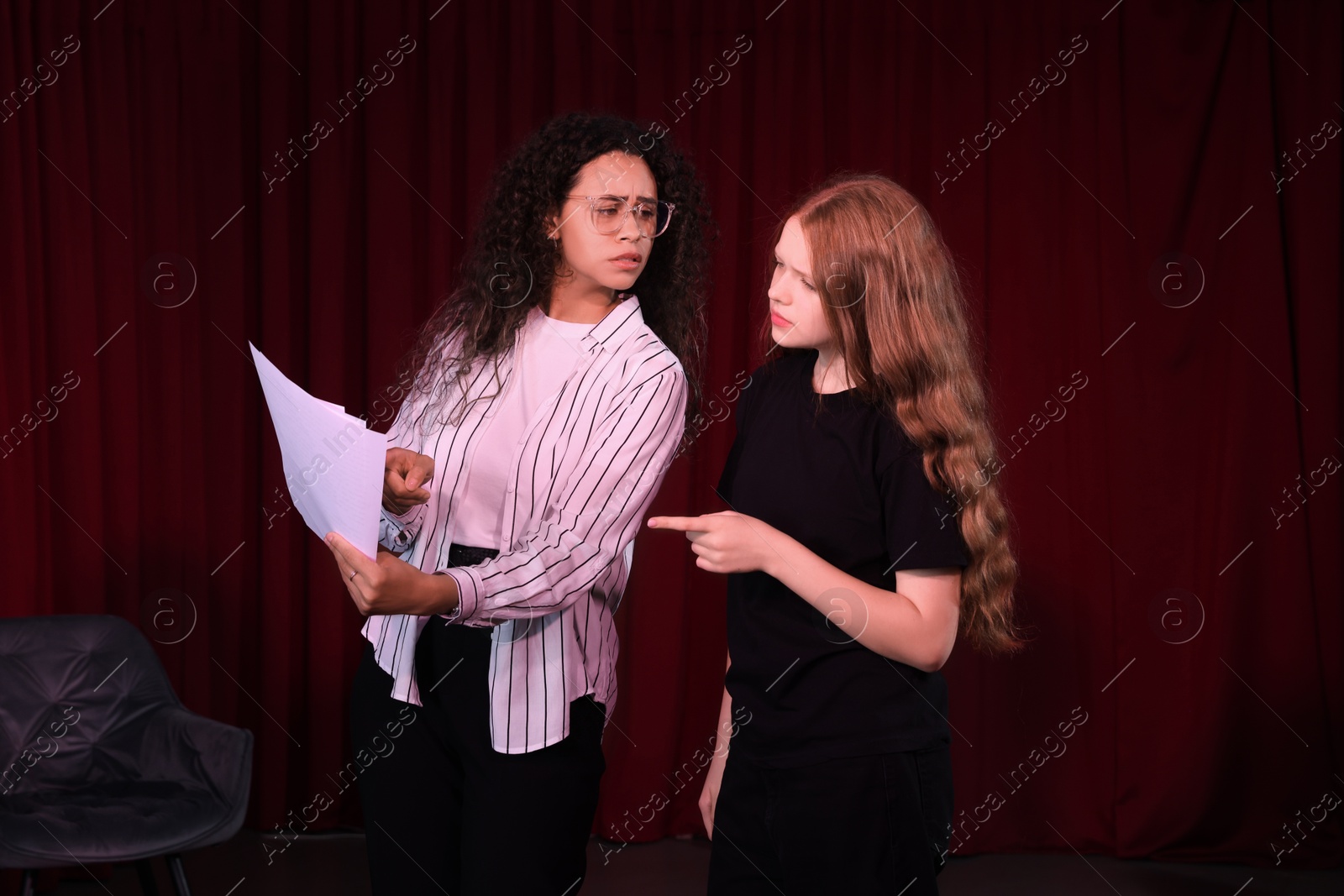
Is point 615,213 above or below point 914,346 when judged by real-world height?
above

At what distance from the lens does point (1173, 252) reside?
3094 mm

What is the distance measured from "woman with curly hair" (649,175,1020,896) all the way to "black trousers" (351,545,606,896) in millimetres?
220

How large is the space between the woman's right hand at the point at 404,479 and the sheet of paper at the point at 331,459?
13 centimetres

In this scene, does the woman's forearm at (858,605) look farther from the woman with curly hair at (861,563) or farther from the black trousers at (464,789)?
the black trousers at (464,789)

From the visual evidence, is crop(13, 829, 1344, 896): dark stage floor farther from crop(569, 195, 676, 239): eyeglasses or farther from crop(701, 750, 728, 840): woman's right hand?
crop(569, 195, 676, 239): eyeglasses

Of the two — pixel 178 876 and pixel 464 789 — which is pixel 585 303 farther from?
pixel 178 876

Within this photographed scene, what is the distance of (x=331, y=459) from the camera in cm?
120

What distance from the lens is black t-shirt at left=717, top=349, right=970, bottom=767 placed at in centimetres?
125

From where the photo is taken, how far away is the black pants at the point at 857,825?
1.24 m

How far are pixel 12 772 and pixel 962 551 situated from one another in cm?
224

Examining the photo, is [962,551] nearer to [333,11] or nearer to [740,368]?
[740,368]

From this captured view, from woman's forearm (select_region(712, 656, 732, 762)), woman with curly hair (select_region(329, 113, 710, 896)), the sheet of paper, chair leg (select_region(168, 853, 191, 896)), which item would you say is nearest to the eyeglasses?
woman with curly hair (select_region(329, 113, 710, 896))

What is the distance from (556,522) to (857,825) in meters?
0.52

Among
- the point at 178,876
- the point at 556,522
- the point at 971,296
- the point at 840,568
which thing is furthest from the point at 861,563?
the point at 971,296
